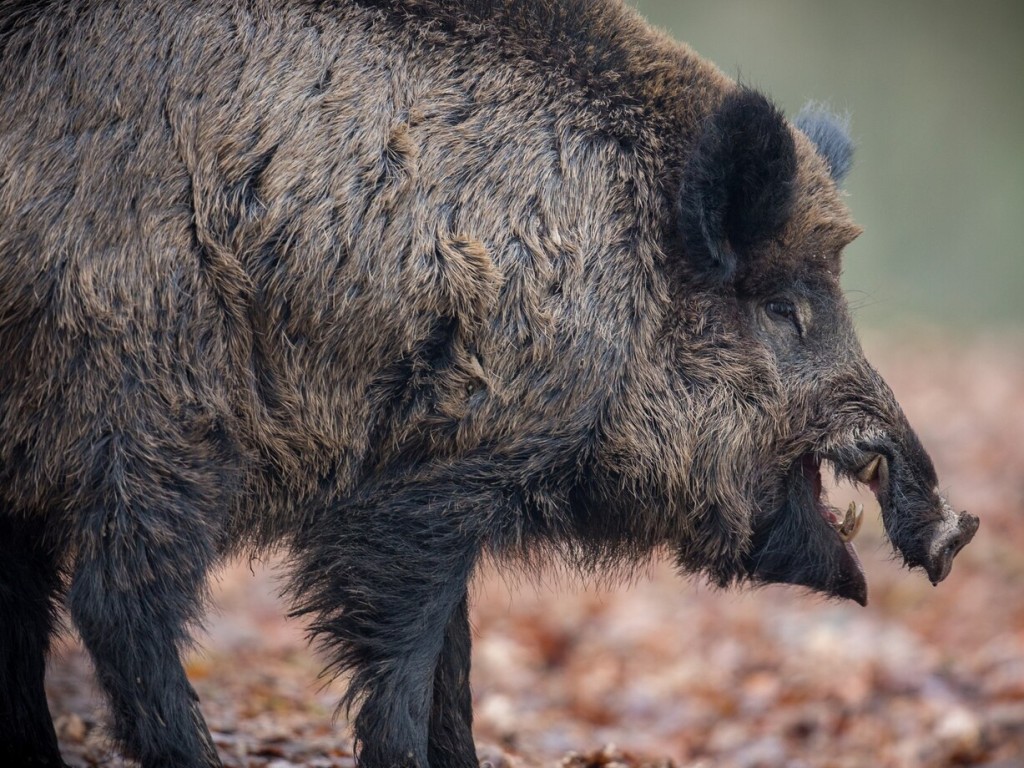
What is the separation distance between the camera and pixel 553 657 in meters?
7.22

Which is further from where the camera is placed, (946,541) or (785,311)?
(785,311)

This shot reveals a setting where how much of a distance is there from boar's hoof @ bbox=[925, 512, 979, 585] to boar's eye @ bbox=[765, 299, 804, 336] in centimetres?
85

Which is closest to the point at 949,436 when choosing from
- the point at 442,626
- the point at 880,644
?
the point at 880,644

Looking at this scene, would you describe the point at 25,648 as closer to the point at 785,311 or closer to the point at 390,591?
the point at 390,591

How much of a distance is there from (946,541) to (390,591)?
6.42ft


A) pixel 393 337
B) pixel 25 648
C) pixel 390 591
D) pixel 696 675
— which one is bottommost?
pixel 25 648

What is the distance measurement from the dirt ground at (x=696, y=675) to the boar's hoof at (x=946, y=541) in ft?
1.61

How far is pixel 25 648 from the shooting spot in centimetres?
370

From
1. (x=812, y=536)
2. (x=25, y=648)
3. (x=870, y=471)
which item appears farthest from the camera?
(x=812, y=536)

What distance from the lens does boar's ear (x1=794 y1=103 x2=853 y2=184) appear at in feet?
14.6

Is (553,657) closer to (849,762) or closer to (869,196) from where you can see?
(849,762)

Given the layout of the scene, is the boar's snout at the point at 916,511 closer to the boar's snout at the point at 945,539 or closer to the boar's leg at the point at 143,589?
the boar's snout at the point at 945,539

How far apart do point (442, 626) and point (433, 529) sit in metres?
0.35

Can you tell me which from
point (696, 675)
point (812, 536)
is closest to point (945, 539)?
point (812, 536)
